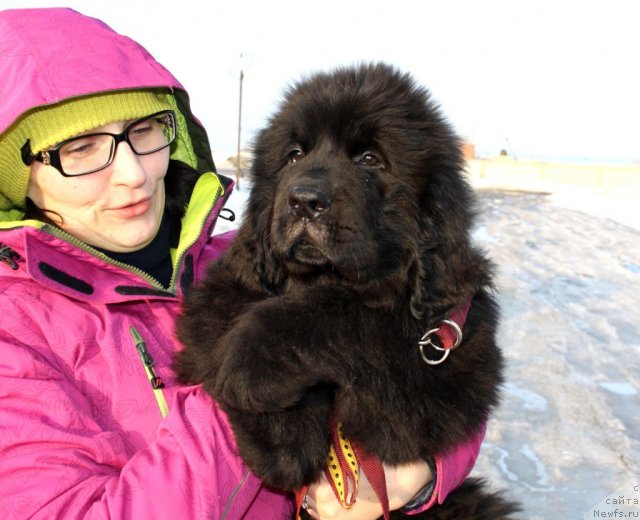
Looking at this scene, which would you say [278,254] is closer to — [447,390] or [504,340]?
[447,390]

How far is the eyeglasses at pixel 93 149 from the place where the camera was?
1564 mm

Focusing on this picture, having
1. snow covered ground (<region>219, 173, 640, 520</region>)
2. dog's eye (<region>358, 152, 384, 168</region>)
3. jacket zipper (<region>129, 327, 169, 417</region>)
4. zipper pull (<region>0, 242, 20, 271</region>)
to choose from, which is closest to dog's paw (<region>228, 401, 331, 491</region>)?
jacket zipper (<region>129, 327, 169, 417</region>)

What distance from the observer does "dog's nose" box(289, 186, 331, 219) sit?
5.21ft

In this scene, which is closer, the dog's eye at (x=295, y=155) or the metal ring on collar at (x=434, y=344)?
the metal ring on collar at (x=434, y=344)

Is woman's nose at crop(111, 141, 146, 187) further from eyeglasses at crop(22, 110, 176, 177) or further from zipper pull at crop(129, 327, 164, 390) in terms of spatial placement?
zipper pull at crop(129, 327, 164, 390)

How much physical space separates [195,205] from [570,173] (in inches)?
→ 727

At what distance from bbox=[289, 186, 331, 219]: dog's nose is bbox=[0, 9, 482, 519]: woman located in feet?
1.23

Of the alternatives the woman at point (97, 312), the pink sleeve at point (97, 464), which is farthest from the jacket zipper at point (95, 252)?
the pink sleeve at point (97, 464)

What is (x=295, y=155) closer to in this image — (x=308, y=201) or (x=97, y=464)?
(x=308, y=201)

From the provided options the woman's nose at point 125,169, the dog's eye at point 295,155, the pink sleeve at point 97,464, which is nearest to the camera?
the pink sleeve at point 97,464

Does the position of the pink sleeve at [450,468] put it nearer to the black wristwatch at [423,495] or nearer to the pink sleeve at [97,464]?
the black wristwatch at [423,495]

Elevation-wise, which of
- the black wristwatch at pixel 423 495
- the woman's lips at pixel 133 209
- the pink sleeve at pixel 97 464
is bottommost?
the black wristwatch at pixel 423 495

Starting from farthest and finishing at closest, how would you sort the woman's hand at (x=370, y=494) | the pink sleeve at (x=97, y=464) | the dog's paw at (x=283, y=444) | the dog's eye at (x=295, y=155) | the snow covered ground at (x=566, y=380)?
the snow covered ground at (x=566, y=380), the dog's eye at (x=295, y=155), the woman's hand at (x=370, y=494), the dog's paw at (x=283, y=444), the pink sleeve at (x=97, y=464)

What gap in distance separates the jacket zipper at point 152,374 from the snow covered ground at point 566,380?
0.69m
